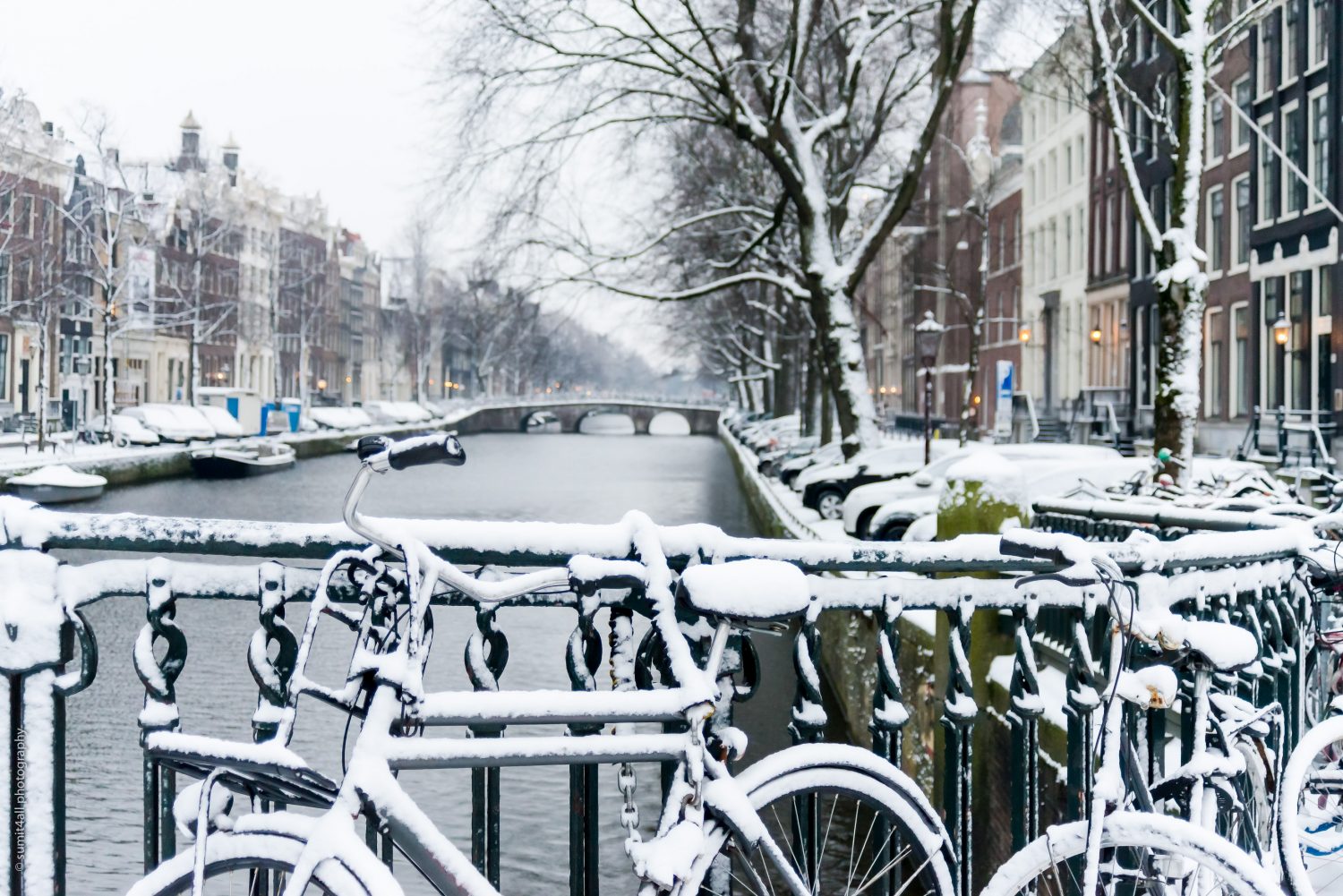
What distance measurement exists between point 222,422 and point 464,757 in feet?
169

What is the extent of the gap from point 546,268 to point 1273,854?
20.0 metres

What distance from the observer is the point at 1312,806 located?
149 inches

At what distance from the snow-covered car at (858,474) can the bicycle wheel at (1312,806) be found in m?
18.8

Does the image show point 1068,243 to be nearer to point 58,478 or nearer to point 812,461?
point 812,461

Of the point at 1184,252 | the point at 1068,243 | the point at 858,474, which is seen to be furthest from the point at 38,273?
the point at 1184,252

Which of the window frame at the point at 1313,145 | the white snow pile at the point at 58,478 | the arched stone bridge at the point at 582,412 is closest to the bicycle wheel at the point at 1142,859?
the window frame at the point at 1313,145

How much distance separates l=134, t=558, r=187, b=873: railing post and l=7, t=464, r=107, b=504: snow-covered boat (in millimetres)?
28799

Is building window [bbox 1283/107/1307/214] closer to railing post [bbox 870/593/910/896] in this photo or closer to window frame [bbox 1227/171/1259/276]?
window frame [bbox 1227/171/1259/276]

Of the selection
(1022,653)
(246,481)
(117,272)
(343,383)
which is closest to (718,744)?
(1022,653)

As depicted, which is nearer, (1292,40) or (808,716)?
(808,716)

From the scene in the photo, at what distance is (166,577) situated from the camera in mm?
3033

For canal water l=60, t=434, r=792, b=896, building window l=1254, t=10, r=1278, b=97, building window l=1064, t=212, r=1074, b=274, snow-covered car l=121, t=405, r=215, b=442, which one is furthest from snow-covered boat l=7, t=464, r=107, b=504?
building window l=1064, t=212, r=1074, b=274

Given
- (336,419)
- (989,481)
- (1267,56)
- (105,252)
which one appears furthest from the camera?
(336,419)

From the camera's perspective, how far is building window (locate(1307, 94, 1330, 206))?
27.8m
